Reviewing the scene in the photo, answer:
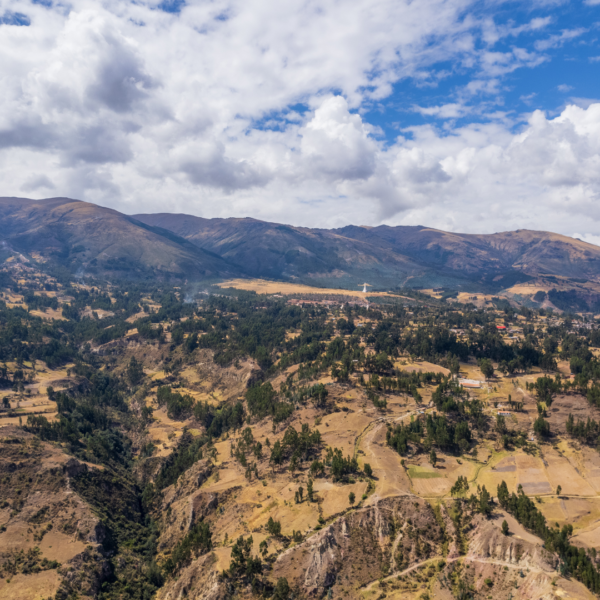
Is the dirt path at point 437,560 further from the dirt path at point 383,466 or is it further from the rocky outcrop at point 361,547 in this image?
the dirt path at point 383,466

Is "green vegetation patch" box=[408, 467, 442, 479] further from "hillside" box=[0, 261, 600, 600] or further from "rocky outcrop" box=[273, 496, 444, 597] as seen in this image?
"rocky outcrop" box=[273, 496, 444, 597]

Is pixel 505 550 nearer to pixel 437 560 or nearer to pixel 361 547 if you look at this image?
pixel 437 560

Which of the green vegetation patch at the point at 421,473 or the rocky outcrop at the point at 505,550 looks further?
the green vegetation patch at the point at 421,473

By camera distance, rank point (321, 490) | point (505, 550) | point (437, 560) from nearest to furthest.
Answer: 1. point (505, 550)
2. point (437, 560)
3. point (321, 490)

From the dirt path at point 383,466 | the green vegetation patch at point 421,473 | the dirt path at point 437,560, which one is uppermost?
the dirt path at point 383,466

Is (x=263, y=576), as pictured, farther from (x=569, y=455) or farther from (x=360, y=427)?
(x=569, y=455)

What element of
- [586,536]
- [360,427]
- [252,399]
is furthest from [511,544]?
[252,399]

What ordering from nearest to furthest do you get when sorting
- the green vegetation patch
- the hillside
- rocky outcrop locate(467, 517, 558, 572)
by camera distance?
rocky outcrop locate(467, 517, 558, 572) < the hillside < the green vegetation patch

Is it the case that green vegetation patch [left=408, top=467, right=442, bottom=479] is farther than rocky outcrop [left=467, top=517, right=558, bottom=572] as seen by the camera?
Yes

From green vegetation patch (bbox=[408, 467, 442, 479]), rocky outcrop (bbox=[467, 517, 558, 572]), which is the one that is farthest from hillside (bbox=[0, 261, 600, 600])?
green vegetation patch (bbox=[408, 467, 442, 479])

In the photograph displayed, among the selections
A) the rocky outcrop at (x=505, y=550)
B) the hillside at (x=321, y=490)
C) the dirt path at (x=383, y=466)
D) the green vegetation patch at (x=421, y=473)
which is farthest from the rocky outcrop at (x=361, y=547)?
the green vegetation patch at (x=421, y=473)

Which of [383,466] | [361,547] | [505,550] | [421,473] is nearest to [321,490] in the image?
[361,547]

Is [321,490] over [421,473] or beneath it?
beneath
